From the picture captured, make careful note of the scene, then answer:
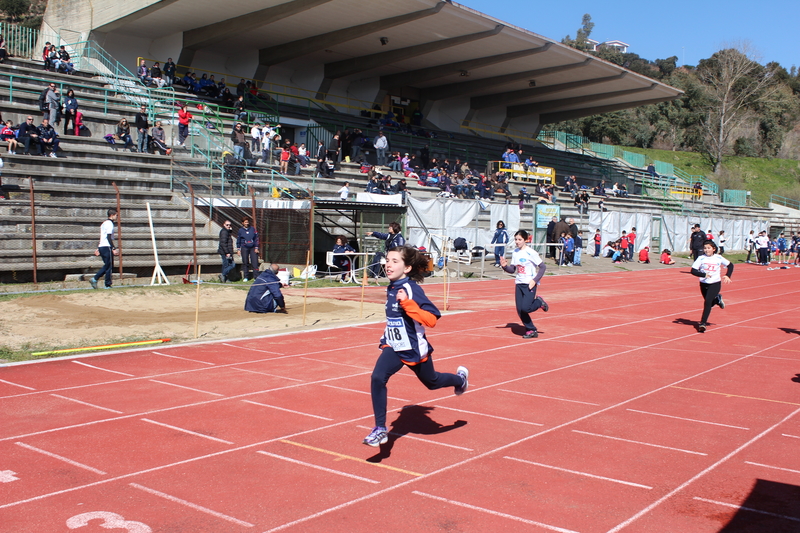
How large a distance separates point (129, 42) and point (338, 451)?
33.4 meters

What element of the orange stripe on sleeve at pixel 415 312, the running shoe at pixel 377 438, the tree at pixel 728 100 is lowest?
the running shoe at pixel 377 438

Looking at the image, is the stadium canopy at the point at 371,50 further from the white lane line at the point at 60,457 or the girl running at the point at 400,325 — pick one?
the white lane line at the point at 60,457

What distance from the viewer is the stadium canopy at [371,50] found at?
104 feet

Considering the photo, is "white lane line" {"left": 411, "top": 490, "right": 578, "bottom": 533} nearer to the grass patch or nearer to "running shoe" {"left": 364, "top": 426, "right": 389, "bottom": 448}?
"running shoe" {"left": 364, "top": 426, "right": 389, "bottom": 448}

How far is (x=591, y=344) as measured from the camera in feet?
37.8

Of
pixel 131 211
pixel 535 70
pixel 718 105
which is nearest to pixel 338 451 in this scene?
pixel 131 211

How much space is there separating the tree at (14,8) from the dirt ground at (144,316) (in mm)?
56361

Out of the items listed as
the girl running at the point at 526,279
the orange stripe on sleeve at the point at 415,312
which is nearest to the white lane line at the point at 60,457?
the orange stripe on sleeve at the point at 415,312

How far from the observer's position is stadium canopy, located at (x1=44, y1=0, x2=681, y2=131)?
104ft

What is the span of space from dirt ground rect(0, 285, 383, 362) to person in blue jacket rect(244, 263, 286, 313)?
8.1 inches

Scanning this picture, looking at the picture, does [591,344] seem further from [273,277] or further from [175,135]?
[175,135]

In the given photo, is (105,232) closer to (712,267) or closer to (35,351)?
(35,351)

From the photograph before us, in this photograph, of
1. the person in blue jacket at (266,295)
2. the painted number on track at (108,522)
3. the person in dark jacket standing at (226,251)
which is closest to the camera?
the painted number on track at (108,522)

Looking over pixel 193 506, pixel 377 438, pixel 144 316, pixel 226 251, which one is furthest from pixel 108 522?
pixel 226 251
